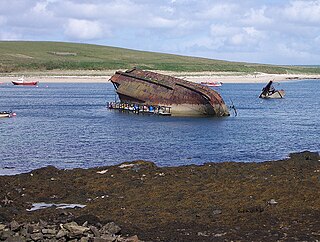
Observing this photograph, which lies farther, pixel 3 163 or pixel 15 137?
pixel 15 137

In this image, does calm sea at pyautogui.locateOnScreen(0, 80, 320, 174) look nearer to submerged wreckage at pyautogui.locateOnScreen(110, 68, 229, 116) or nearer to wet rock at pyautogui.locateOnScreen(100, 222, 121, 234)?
submerged wreckage at pyautogui.locateOnScreen(110, 68, 229, 116)

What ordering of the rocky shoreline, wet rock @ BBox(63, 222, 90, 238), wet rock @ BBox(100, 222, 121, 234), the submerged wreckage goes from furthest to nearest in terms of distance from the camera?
1. the submerged wreckage
2. the rocky shoreline
3. wet rock @ BBox(100, 222, 121, 234)
4. wet rock @ BBox(63, 222, 90, 238)

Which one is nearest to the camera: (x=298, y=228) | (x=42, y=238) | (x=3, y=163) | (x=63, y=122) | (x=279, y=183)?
(x=42, y=238)

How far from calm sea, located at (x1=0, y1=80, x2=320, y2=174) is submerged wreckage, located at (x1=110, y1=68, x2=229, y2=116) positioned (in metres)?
1.93

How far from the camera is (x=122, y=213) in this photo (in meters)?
21.5

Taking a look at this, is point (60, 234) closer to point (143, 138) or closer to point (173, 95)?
point (143, 138)

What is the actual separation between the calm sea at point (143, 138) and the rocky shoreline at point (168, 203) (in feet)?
22.5

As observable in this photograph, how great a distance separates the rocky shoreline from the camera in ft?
59.5

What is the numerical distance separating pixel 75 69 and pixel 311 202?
176m

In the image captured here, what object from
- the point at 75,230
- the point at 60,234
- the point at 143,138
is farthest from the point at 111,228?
the point at 143,138

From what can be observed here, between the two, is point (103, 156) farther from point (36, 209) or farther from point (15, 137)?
point (36, 209)

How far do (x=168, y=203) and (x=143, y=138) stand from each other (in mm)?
27440

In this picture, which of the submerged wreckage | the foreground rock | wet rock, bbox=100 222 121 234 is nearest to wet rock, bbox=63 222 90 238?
the foreground rock

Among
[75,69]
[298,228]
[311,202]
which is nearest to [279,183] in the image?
[311,202]
